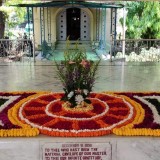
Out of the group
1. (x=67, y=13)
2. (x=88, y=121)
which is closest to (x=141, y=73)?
(x=88, y=121)

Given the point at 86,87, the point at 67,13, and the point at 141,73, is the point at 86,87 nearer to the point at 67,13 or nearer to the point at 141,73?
the point at 141,73

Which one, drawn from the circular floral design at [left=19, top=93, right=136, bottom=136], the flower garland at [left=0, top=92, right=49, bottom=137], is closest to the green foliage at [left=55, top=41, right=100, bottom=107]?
the circular floral design at [left=19, top=93, right=136, bottom=136]

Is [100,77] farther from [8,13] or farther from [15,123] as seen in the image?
[8,13]

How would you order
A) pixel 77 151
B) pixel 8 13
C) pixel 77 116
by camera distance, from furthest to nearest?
pixel 8 13 < pixel 77 116 < pixel 77 151

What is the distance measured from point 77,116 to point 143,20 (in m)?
11.6

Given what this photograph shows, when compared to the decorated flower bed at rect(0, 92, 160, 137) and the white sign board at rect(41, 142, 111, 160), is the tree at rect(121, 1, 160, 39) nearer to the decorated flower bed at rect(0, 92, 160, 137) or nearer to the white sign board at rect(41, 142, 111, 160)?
the decorated flower bed at rect(0, 92, 160, 137)

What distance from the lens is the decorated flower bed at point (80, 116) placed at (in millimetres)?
3535

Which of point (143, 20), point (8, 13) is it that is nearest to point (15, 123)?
point (8, 13)

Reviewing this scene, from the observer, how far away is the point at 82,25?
16.4 m

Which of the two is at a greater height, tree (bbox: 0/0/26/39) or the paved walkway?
tree (bbox: 0/0/26/39)

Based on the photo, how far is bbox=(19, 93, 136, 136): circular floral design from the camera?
11.6 feet

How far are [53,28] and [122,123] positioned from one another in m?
12.3

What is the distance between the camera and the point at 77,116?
389 centimetres

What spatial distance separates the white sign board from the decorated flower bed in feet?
0.42
